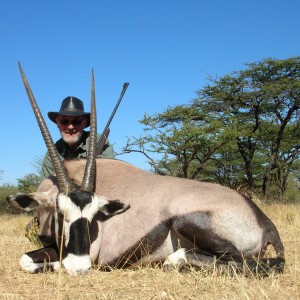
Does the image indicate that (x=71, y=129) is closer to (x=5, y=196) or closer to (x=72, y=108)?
(x=72, y=108)

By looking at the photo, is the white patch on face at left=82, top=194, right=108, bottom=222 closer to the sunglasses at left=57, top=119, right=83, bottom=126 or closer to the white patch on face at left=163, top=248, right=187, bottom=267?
the white patch on face at left=163, top=248, right=187, bottom=267

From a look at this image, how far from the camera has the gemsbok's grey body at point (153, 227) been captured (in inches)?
128

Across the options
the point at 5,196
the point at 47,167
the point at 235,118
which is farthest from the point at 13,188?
the point at 47,167

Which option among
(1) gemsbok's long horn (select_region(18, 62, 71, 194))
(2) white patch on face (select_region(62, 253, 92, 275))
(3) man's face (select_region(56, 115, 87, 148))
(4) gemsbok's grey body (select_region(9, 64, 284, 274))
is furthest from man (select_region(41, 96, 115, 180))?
(2) white patch on face (select_region(62, 253, 92, 275))

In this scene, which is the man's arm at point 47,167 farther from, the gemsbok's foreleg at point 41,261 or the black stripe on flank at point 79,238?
the black stripe on flank at point 79,238

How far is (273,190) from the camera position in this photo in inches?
810

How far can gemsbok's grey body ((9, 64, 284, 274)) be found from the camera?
325cm

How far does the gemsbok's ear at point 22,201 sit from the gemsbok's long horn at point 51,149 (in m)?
0.25

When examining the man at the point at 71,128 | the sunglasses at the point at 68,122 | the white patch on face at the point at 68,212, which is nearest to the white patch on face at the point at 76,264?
the white patch on face at the point at 68,212

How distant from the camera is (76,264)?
3.14 meters

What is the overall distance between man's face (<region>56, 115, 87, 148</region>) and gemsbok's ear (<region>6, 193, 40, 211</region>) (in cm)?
142

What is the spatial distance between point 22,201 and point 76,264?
0.76 m

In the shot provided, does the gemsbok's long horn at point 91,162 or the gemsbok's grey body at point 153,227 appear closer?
the gemsbok's grey body at point 153,227

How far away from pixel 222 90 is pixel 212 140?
2003 mm
